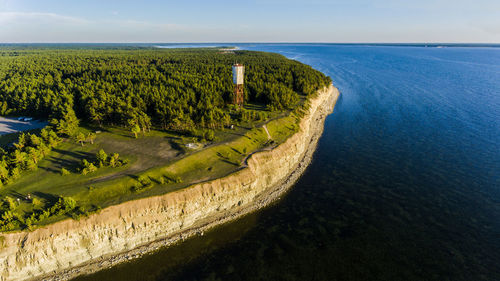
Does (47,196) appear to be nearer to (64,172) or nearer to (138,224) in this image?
(64,172)

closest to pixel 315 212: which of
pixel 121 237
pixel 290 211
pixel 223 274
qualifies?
pixel 290 211

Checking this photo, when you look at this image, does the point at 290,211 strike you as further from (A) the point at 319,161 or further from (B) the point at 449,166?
(B) the point at 449,166

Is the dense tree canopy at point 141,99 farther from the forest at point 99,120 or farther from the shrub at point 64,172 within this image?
the shrub at point 64,172

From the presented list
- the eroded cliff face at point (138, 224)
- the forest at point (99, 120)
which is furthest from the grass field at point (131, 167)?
the eroded cliff face at point (138, 224)

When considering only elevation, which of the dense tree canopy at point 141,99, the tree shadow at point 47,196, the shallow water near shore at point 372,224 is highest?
the dense tree canopy at point 141,99

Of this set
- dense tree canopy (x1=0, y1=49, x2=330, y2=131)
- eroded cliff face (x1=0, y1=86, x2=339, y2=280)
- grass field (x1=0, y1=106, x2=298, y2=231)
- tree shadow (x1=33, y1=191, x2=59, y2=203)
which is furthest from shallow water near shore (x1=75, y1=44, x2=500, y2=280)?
dense tree canopy (x1=0, y1=49, x2=330, y2=131)

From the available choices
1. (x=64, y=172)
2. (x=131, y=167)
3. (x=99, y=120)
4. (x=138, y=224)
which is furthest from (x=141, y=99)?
(x=138, y=224)
